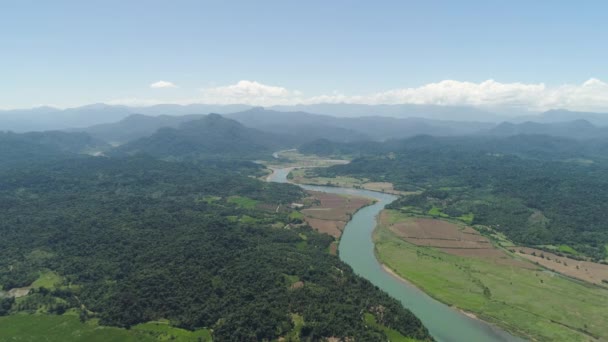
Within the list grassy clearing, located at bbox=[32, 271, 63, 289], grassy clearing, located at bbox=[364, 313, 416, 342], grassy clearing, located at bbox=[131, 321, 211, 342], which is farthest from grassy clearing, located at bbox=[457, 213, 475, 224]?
grassy clearing, located at bbox=[32, 271, 63, 289]

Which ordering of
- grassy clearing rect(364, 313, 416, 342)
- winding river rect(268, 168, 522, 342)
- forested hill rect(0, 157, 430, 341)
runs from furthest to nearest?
winding river rect(268, 168, 522, 342) < forested hill rect(0, 157, 430, 341) < grassy clearing rect(364, 313, 416, 342)

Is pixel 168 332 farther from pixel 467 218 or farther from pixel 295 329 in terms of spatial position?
pixel 467 218

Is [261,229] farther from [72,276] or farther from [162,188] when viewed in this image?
[162,188]

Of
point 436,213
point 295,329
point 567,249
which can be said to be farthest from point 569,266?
point 295,329

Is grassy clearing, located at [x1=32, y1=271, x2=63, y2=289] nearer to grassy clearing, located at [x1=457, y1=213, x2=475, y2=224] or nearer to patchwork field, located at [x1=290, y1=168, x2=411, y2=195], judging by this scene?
grassy clearing, located at [x1=457, y1=213, x2=475, y2=224]

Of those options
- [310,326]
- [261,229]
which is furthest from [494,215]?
A: [310,326]

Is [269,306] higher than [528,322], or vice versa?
[269,306]
